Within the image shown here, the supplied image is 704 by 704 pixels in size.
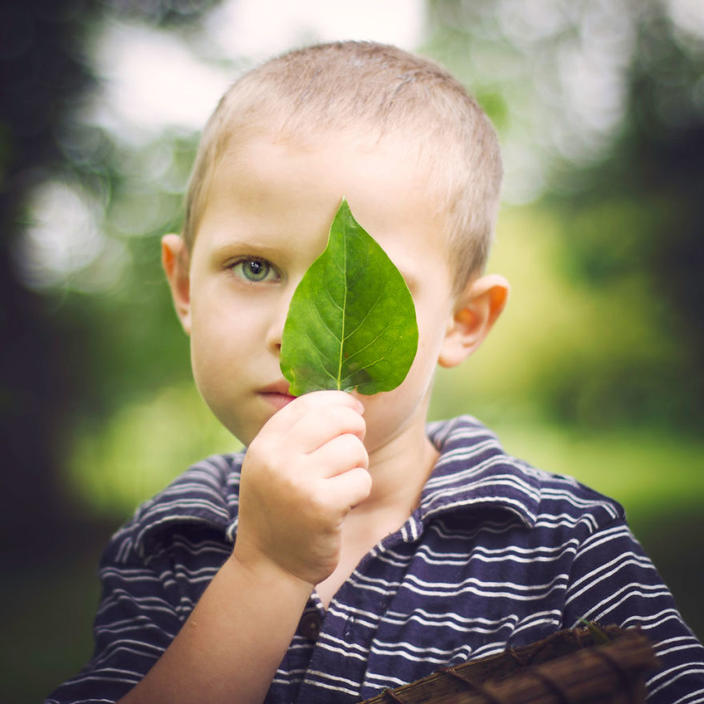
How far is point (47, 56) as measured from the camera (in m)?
3.83

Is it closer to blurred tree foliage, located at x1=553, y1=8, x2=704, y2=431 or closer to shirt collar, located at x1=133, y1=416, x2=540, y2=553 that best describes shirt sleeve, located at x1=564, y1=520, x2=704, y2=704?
shirt collar, located at x1=133, y1=416, x2=540, y2=553

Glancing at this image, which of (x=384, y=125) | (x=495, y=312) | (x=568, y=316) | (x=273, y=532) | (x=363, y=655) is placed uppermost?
(x=568, y=316)

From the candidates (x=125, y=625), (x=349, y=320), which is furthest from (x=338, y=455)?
(x=125, y=625)

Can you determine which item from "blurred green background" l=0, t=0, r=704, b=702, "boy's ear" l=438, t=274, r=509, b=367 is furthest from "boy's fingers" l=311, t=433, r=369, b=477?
"blurred green background" l=0, t=0, r=704, b=702

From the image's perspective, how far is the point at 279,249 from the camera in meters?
0.92

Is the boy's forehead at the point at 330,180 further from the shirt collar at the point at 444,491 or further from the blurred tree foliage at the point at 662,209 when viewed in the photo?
the blurred tree foliage at the point at 662,209

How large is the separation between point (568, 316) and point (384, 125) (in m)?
7.89

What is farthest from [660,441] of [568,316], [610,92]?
[610,92]

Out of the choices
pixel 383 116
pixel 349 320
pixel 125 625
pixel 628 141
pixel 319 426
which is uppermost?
pixel 628 141

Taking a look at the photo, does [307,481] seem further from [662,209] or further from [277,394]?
[662,209]

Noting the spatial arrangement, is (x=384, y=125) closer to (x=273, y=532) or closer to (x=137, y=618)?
(x=273, y=532)

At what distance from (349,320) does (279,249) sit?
8.1 inches

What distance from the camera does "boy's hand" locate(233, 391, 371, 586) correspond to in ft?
2.50

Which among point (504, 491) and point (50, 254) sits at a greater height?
point (50, 254)
